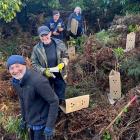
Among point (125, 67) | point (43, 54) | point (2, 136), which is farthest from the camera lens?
point (125, 67)

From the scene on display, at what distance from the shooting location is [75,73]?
7.93m

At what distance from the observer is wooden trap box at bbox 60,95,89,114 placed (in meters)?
5.82

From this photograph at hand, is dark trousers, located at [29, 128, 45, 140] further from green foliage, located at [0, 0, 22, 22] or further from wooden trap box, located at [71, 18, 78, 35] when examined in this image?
wooden trap box, located at [71, 18, 78, 35]

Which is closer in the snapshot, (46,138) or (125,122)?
(46,138)

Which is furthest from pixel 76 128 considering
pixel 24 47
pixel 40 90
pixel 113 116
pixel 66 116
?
pixel 24 47

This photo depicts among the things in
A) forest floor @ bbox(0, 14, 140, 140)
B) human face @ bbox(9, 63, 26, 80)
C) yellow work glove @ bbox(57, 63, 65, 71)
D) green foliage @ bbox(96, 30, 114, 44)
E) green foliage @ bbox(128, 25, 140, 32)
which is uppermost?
human face @ bbox(9, 63, 26, 80)

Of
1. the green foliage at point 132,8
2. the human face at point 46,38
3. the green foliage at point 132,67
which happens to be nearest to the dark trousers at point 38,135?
the human face at point 46,38

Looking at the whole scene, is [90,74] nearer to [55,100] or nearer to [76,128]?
[76,128]

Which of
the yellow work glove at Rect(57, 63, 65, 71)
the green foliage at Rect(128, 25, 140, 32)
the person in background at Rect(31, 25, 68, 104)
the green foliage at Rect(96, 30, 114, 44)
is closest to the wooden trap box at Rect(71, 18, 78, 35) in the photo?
the green foliage at Rect(96, 30, 114, 44)

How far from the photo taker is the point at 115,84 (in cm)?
666

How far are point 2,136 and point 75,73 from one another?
2.20 metres

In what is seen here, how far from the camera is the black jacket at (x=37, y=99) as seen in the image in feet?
14.7

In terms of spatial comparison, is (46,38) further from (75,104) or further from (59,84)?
(75,104)

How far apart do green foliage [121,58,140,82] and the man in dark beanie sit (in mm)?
2677
